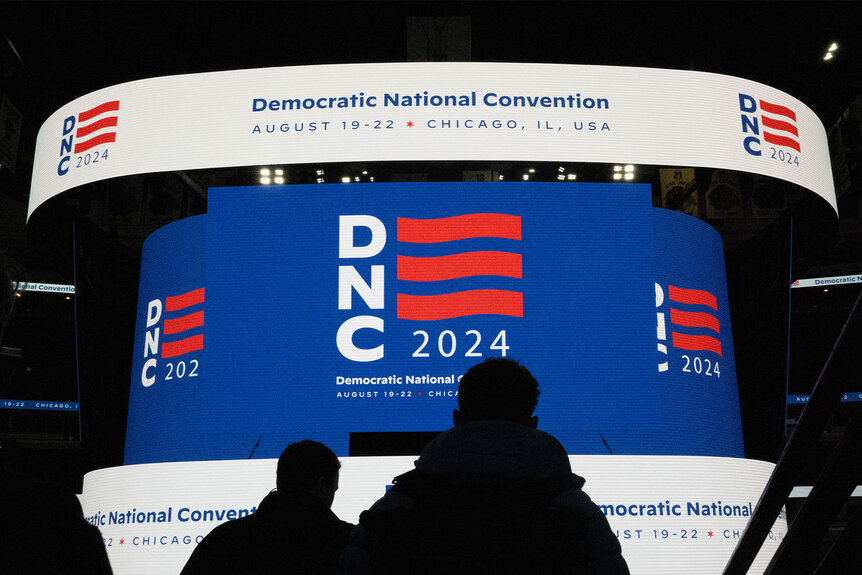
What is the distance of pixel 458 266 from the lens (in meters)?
4.70

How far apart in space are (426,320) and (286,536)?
2.51m

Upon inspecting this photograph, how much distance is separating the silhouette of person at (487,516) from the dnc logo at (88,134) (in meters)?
4.22

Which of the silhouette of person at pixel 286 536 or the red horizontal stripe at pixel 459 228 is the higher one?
the red horizontal stripe at pixel 459 228

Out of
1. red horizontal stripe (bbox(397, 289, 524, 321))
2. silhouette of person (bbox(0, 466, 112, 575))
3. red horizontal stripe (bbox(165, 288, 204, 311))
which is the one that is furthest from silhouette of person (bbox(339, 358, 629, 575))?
red horizontal stripe (bbox(165, 288, 204, 311))

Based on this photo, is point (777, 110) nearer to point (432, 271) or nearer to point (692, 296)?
point (692, 296)

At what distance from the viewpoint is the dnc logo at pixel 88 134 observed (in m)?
A: 4.93

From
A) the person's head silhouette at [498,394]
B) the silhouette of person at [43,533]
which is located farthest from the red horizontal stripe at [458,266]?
the silhouette of person at [43,533]

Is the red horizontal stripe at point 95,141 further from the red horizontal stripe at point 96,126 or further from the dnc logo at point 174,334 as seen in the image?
the dnc logo at point 174,334

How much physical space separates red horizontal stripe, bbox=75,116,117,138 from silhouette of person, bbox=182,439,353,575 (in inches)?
137

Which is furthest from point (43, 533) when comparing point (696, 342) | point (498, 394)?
point (696, 342)

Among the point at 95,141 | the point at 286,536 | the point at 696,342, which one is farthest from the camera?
the point at 95,141

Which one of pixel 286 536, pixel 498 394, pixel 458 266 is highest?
pixel 458 266

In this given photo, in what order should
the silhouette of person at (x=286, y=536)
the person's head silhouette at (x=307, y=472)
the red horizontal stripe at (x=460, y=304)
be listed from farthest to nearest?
the red horizontal stripe at (x=460, y=304) < the person's head silhouette at (x=307, y=472) < the silhouette of person at (x=286, y=536)

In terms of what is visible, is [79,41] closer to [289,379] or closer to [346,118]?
[346,118]
